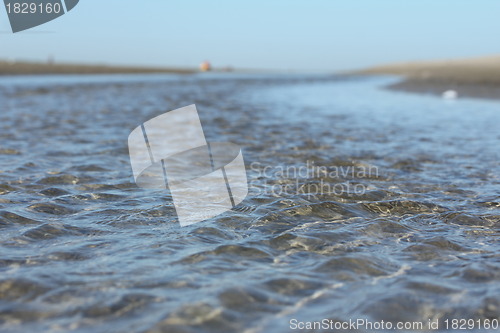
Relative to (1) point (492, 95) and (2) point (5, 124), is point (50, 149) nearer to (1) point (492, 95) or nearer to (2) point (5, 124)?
(2) point (5, 124)

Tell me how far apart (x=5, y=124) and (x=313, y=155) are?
832 cm

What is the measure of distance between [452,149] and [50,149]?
7268 millimetres

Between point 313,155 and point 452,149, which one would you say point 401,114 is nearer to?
point 452,149

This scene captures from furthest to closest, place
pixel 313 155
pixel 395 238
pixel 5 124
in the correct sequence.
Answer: pixel 5 124 → pixel 313 155 → pixel 395 238

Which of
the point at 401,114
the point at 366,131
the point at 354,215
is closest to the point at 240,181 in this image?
the point at 354,215

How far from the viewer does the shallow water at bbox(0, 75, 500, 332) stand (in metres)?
3.14

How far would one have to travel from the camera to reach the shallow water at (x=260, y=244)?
124 inches

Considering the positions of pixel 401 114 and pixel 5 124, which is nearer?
pixel 5 124

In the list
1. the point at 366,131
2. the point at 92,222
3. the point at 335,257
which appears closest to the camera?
the point at 335,257

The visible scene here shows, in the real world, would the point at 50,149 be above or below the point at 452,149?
above

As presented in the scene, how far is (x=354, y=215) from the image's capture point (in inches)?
206

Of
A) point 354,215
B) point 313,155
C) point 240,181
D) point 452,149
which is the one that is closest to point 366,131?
point 452,149

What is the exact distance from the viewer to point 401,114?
1589cm

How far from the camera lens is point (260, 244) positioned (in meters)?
4.29
